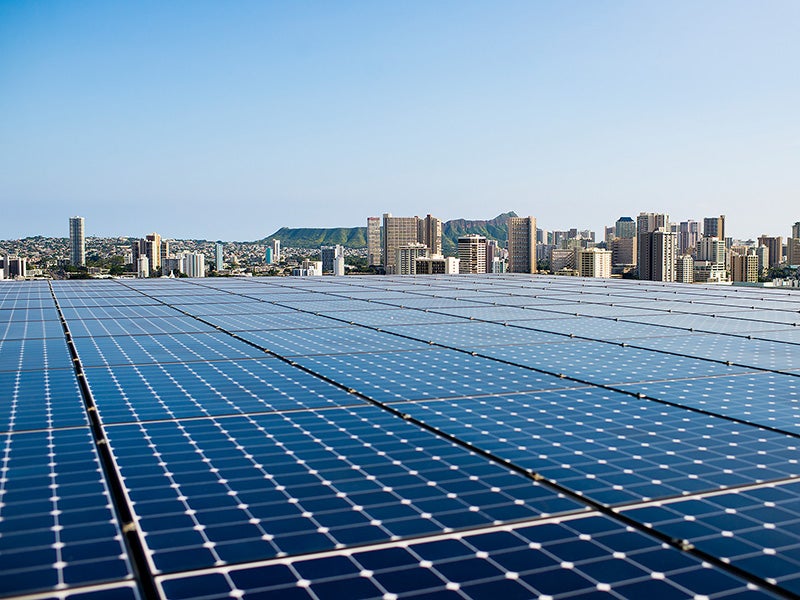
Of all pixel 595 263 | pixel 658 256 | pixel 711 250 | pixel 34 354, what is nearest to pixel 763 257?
pixel 711 250

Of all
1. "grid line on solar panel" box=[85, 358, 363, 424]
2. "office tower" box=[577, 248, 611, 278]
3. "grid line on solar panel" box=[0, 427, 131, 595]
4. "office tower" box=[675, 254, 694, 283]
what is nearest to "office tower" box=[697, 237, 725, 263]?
"office tower" box=[577, 248, 611, 278]

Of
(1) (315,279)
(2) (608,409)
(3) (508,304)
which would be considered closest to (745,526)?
(2) (608,409)

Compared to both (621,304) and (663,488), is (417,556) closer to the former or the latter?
(663,488)

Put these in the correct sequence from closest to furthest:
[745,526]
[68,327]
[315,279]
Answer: [745,526], [68,327], [315,279]

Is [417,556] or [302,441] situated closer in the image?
[417,556]

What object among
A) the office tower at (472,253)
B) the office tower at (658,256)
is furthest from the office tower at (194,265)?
the office tower at (658,256)
